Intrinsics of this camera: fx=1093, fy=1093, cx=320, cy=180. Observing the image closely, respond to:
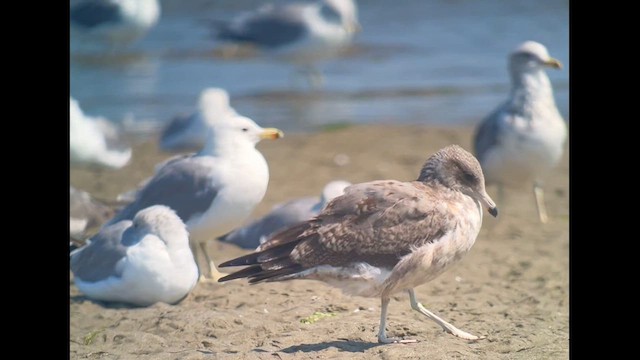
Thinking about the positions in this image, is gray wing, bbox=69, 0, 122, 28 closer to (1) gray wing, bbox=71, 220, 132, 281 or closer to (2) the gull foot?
(1) gray wing, bbox=71, 220, 132, 281

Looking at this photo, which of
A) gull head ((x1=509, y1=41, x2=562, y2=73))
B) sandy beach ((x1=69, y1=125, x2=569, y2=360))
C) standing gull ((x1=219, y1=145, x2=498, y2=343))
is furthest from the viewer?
gull head ((x1=509, y1=41, x2=562, y2=73))

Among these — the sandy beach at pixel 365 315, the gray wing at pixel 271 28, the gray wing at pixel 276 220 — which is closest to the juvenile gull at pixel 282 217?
the gray wing at pixel 276 220

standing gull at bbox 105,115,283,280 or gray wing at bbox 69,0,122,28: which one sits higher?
standing gull at bbox 105,115,283,280

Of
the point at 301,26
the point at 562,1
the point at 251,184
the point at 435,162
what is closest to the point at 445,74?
the point at 301,26

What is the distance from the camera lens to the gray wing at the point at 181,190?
689cm

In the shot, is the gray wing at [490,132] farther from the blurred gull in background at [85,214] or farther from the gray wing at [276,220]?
the blurred gull in background at [85,214]

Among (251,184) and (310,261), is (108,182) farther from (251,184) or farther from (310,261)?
(310,261)

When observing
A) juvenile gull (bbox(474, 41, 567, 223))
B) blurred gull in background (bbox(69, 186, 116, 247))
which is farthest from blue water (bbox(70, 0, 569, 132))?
blurred gull in background (bbox(69, 186, 116, 247))

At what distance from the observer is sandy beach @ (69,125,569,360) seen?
5277 millimetres

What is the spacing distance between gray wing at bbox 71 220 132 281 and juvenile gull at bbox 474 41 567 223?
3.20 meters

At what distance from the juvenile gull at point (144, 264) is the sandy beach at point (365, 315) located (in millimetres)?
94

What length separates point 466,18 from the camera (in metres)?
17.1

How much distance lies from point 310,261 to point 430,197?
2.11ft

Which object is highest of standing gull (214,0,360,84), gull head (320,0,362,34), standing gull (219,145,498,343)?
standing gull (219,145,498,343)
